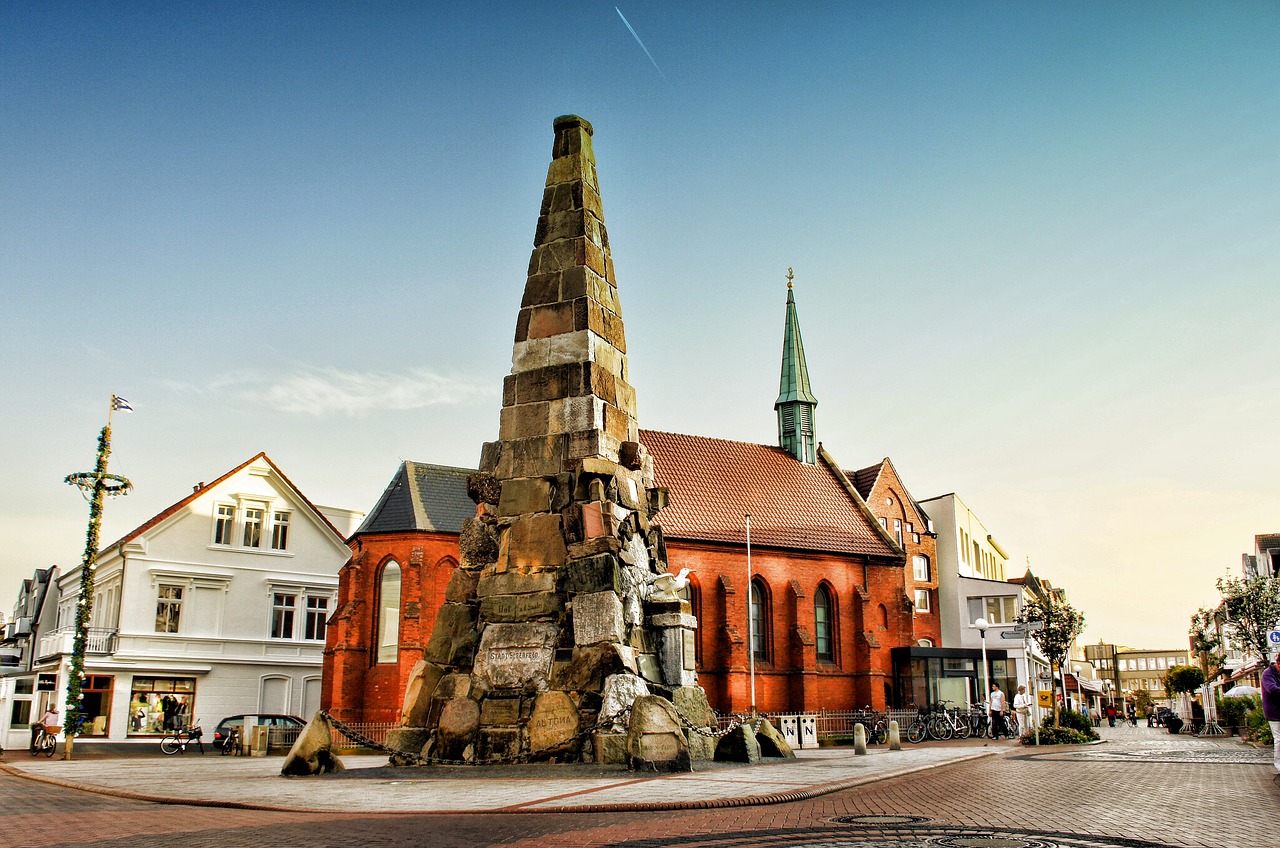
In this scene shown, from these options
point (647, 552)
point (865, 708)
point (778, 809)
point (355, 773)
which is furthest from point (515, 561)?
point (865, 708)

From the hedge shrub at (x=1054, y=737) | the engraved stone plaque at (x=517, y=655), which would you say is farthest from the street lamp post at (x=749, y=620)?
the engraved stone plaque at (x=517, y=655)

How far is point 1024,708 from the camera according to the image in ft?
105

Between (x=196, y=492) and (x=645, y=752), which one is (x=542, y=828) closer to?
(x=645, y=752)

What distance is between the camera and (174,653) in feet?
121

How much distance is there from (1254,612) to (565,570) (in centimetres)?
2538

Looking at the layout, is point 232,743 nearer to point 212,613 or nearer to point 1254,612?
point 212,613

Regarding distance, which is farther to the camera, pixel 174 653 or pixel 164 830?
pixel 174 653

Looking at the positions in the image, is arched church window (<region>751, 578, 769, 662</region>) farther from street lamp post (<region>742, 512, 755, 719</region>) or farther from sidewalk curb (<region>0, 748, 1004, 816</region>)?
sidewalk curb (<region>0, 748, 1004, 816</region>)

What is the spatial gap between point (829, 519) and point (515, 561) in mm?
32084

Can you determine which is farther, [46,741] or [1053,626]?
[1053,626]

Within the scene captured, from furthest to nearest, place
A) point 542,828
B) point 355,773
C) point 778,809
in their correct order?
1. point 355,773
2. point 778,809
3. point 542,828

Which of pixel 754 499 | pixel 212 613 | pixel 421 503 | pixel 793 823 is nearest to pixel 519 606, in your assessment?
pixel 793 823

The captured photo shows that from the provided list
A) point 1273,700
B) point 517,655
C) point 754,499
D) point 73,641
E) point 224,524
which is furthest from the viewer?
point 754,499

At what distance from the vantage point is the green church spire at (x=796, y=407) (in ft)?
165
